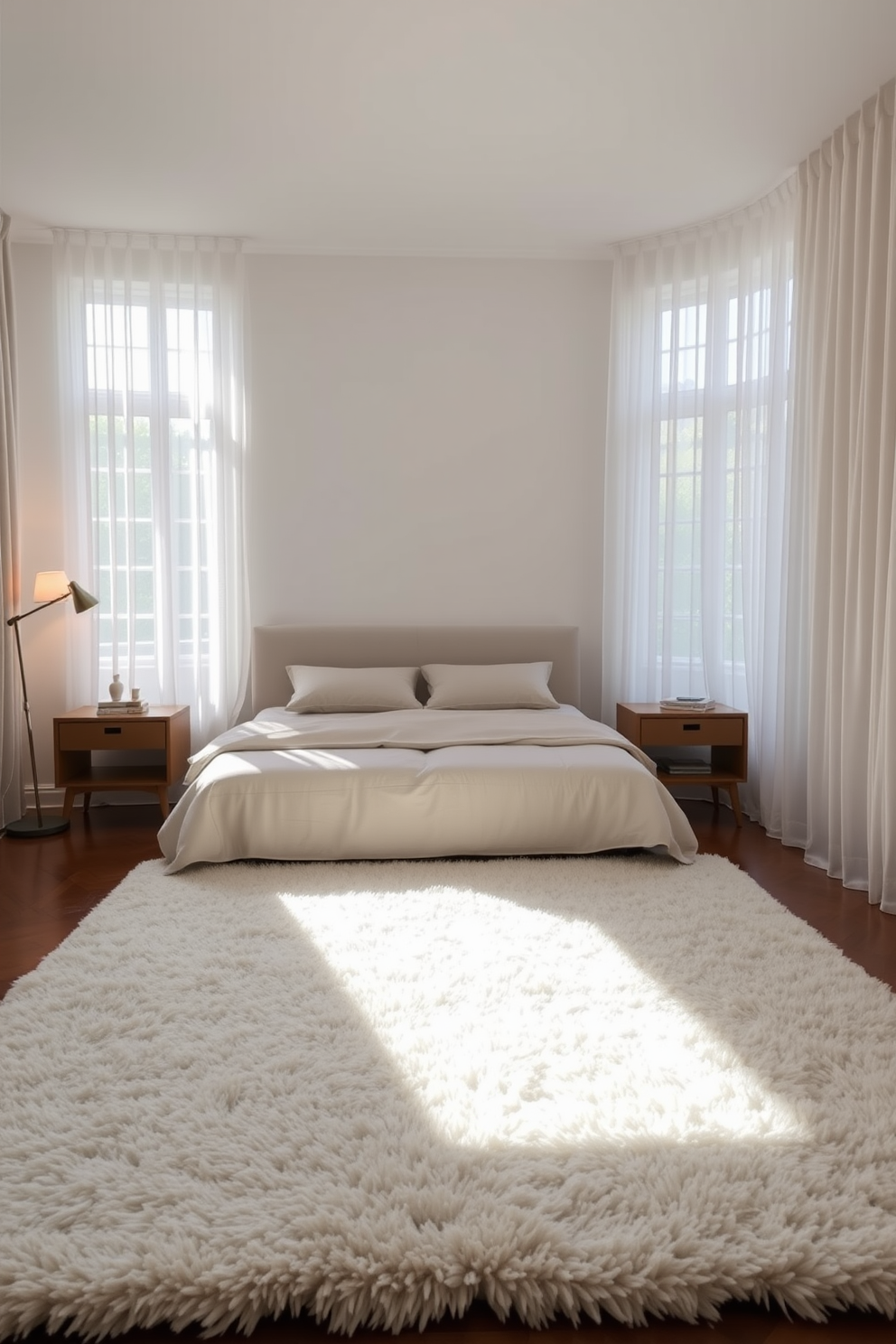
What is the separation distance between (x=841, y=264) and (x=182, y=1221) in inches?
152

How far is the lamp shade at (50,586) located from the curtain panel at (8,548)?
0.17 meters

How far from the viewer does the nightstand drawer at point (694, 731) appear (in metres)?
4.70

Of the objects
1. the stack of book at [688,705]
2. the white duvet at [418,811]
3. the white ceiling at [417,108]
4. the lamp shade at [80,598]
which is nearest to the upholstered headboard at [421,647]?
the stack of book at [688,705]

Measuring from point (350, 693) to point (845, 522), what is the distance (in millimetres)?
2358

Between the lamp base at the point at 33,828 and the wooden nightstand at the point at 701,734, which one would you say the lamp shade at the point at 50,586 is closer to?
the lamp base at the point at 33,828

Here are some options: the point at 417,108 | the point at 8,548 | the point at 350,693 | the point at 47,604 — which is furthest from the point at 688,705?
the point at 8,548

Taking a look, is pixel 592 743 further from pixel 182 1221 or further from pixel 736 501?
pixel 182 1221

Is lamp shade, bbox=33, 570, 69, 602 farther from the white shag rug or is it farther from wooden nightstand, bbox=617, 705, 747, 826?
wooden nightstand, bbox=617, 705, 747, 826

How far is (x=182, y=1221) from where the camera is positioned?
165 centimetres

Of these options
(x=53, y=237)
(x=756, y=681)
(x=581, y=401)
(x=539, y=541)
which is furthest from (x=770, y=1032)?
(x=53, y=237)

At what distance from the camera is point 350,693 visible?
16.0 ft

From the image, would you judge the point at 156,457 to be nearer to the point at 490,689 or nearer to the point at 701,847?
the point at 490,689

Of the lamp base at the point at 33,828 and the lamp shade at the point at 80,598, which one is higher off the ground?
the lamp shade at the point at 80,598

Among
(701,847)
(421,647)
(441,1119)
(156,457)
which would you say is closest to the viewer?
(441,1119)
